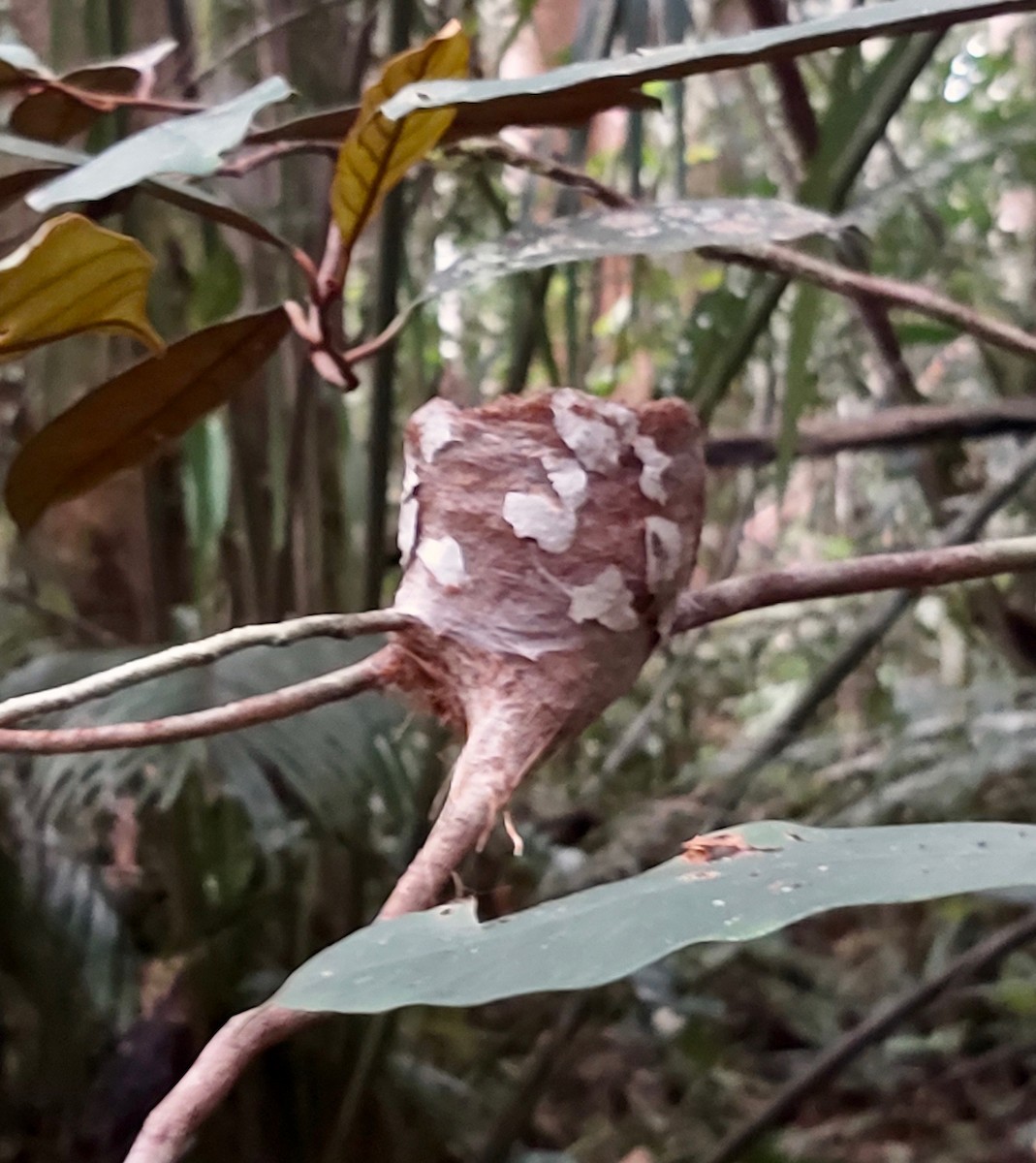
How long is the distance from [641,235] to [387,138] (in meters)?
0.08

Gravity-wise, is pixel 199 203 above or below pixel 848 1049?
above

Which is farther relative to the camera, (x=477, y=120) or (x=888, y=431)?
(x=888, y=431)

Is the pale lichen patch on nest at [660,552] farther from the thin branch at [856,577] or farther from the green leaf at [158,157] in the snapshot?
the green leaf at [158,157]

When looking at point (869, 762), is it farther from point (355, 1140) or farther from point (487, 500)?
point (487, 500)

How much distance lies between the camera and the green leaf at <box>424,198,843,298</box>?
0.33m

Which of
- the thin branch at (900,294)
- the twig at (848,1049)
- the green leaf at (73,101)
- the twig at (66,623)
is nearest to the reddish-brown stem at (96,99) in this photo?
the green leaf at (73,101)

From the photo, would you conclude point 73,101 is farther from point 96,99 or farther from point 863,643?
point 863,643

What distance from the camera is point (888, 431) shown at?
32.3 inches

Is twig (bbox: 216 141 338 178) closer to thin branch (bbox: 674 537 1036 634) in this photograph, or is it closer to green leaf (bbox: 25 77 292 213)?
green leaf (bbox: 25 77 292 213)

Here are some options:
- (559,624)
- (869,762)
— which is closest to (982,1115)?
(869,762)

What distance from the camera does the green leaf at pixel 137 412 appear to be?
429 mm

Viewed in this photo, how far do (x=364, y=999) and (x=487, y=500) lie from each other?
17 cm

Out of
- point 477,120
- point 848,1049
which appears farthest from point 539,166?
point 848,1049

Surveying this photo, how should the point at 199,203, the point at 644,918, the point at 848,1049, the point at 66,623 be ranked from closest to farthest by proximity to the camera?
the point at 644,918 < the point at 199,203 < the point at 848,1049 < the point at 66,623
